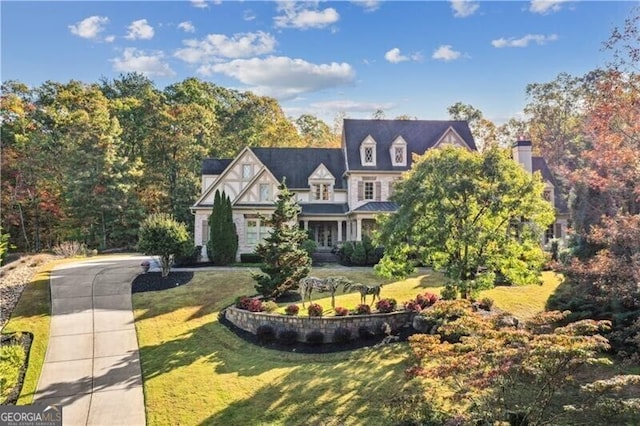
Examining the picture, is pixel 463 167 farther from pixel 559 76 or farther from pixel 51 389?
pixel 559 76

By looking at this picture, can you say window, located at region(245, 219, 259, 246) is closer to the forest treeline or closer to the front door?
the front door

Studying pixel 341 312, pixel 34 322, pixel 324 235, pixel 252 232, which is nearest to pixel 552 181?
pixel 324 235

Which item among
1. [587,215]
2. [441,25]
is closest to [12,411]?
[441,25]

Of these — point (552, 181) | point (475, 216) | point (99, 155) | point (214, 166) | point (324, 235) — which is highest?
point (99, 155)

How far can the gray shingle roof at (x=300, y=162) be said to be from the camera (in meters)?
30.5

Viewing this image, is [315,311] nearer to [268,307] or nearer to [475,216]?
[268,307]

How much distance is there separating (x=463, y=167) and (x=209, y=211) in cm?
1892

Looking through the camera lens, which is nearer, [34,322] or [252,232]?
[34,322]

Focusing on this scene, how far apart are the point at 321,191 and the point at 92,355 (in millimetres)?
19668

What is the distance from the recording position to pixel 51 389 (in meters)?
11.2

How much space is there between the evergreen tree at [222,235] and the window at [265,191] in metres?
3.05

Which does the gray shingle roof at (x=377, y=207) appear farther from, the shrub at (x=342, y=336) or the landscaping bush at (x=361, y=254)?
the shrub at (x=342, y=336)

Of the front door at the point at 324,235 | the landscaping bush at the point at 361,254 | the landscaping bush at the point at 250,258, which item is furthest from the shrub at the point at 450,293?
the front door at the point at 324,235

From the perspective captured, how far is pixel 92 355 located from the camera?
13.1 metres
